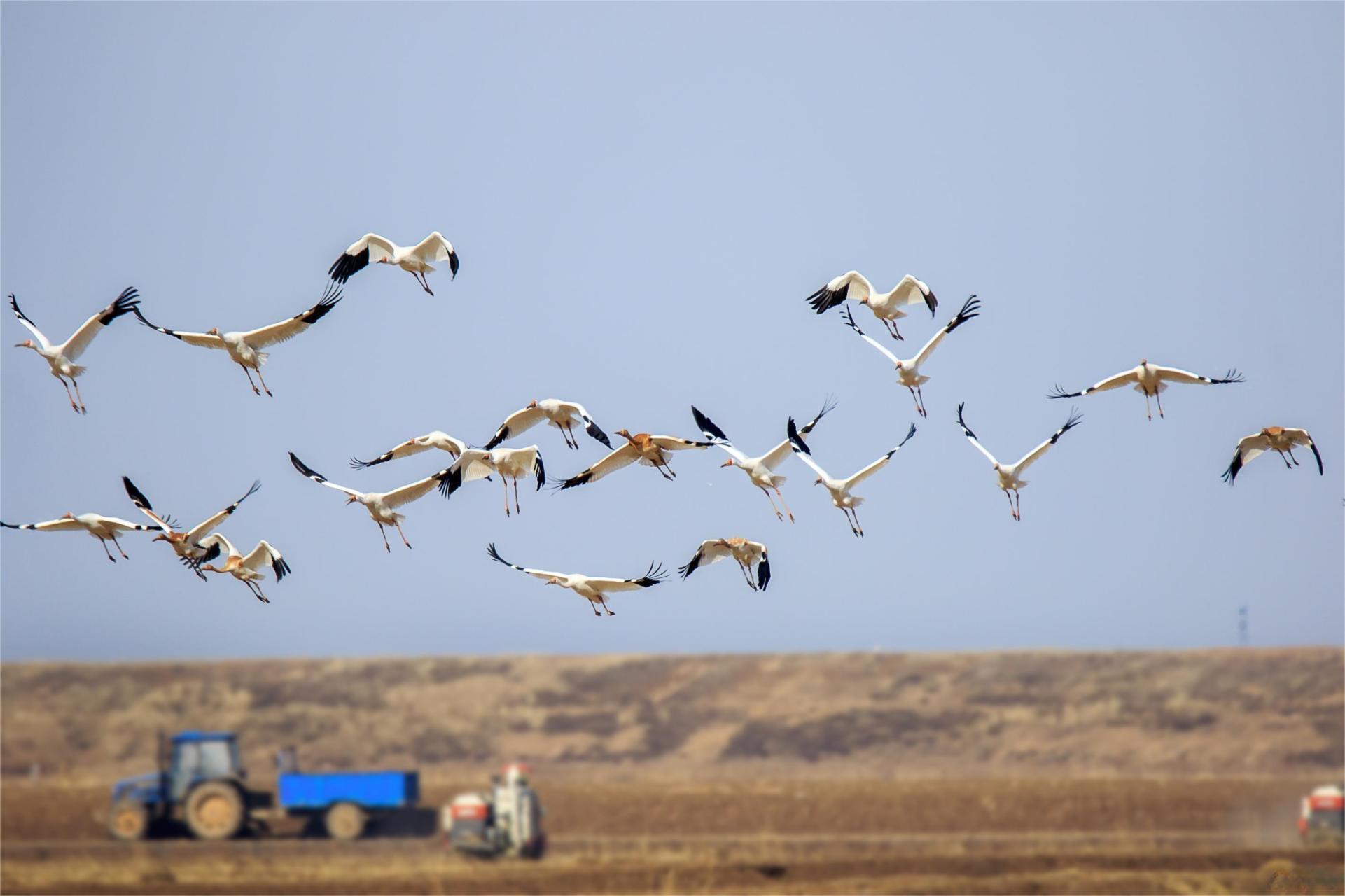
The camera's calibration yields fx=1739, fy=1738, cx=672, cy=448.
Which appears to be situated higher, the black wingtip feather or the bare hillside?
the black wingtip feather

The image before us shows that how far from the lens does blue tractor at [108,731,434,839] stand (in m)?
39.3

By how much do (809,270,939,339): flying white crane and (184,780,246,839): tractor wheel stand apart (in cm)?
2180

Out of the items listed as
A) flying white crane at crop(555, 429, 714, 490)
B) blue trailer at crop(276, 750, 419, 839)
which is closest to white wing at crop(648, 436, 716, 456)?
flying white crane at crop(555, 429, 714, 490)

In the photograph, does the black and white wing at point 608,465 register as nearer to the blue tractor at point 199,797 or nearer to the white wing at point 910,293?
the white wing at point 910,293

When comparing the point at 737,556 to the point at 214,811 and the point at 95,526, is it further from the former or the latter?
the point at 214,811

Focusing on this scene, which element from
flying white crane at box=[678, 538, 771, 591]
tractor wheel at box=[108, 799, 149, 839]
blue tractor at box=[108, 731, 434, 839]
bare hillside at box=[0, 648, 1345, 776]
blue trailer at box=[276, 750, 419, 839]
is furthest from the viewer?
bare hillside at box=[0, 648, 1345, 776]

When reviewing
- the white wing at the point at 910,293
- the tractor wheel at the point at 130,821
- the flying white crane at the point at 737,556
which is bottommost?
the tractor wheel at the point at 130,821

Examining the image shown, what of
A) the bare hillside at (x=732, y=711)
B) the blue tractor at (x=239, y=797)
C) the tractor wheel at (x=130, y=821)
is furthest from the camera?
the bare hillside at (x=732, y=711)

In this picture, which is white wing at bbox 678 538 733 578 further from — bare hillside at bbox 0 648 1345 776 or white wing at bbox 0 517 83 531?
bare hillside at bbox 0 648 1345 776

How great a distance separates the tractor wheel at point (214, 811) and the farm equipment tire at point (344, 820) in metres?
2.07

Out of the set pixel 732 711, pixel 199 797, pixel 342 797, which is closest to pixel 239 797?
pixel 199 797

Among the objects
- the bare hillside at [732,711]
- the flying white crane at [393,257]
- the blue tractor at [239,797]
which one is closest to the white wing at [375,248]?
the flying white crane at [393,257]

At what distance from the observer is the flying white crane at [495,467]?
21.6 metres

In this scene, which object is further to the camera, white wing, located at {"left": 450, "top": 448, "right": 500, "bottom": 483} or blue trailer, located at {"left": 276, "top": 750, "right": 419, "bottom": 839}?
blue trailer, located at {"left": 276, "top": 750, "right": 419, "bottom": 839}
